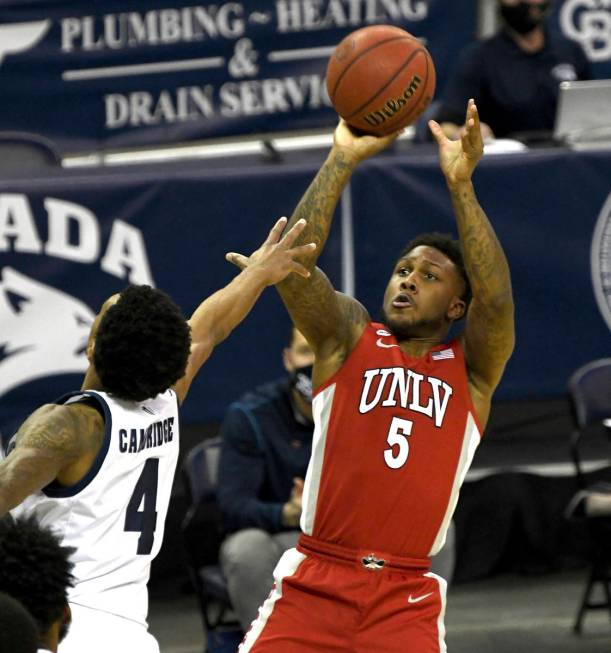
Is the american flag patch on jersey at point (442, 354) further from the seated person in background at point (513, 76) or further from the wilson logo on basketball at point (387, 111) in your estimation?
the seated person in background at point (513, 76)

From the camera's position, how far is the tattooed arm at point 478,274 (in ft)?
14.6

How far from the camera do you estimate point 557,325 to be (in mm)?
7359

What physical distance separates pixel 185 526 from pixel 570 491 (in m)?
2.05

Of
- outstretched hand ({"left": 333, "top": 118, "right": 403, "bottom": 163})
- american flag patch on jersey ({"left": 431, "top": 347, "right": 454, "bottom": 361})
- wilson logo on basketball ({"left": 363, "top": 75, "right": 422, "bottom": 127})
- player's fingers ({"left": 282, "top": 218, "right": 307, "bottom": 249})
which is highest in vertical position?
wilson logo on basketball ({"left": 363, "top": 75, "right": 422, "bottom": 127})

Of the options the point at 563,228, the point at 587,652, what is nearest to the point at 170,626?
the point at 587,652

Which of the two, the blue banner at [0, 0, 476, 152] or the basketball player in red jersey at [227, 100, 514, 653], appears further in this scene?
the blue banner at [0, 0, 476, 152]

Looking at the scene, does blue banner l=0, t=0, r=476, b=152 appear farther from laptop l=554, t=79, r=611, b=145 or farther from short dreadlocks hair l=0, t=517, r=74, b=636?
short dreadlocks hair l=0, t=517, r=74, b=636

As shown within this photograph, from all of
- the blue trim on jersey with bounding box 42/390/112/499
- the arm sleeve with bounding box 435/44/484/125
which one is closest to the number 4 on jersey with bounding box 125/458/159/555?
the blue trim on jersey with bounding box 42/390/112/499

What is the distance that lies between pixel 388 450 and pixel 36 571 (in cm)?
161

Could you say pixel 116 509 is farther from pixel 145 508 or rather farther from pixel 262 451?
pixel 262 451

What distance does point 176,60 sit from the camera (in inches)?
355

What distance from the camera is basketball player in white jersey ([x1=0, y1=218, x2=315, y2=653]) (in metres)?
3.83

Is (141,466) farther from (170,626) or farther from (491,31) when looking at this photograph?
(491,31)

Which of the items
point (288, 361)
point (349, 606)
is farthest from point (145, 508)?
point (288, 361)
